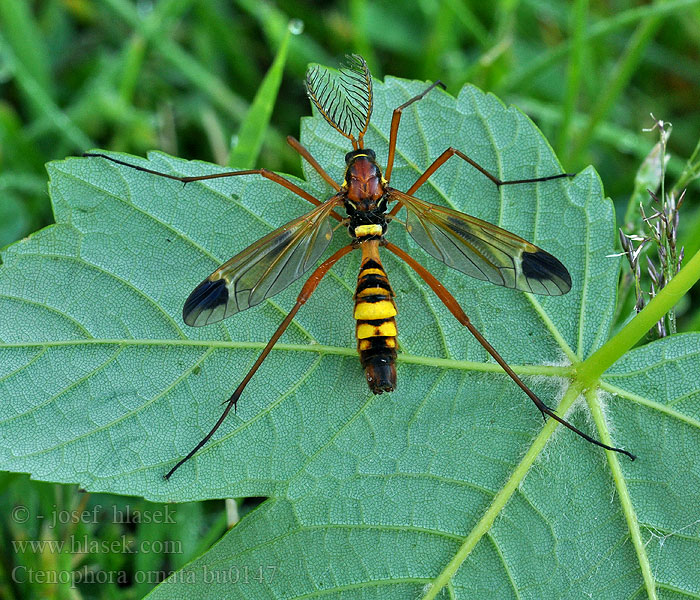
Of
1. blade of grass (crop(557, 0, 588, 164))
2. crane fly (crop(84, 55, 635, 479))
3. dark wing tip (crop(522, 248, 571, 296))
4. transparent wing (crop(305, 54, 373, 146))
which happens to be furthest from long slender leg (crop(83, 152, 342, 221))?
blade of grass (crop(557, 0, 588, 164))

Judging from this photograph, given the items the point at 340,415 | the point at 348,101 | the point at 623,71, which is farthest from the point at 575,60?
the point at 340,415

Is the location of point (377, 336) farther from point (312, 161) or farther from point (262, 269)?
point (312, 161)

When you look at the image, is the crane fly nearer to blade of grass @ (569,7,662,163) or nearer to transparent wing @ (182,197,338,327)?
transparent wing @ (182,197,338,327)

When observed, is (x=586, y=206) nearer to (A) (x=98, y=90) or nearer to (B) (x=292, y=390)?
(B) (x=292, y=390)

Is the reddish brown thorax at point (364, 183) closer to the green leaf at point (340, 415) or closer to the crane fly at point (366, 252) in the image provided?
the crane fly at point (366, 252)

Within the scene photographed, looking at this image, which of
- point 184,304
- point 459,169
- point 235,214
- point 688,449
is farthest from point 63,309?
point 688,449
